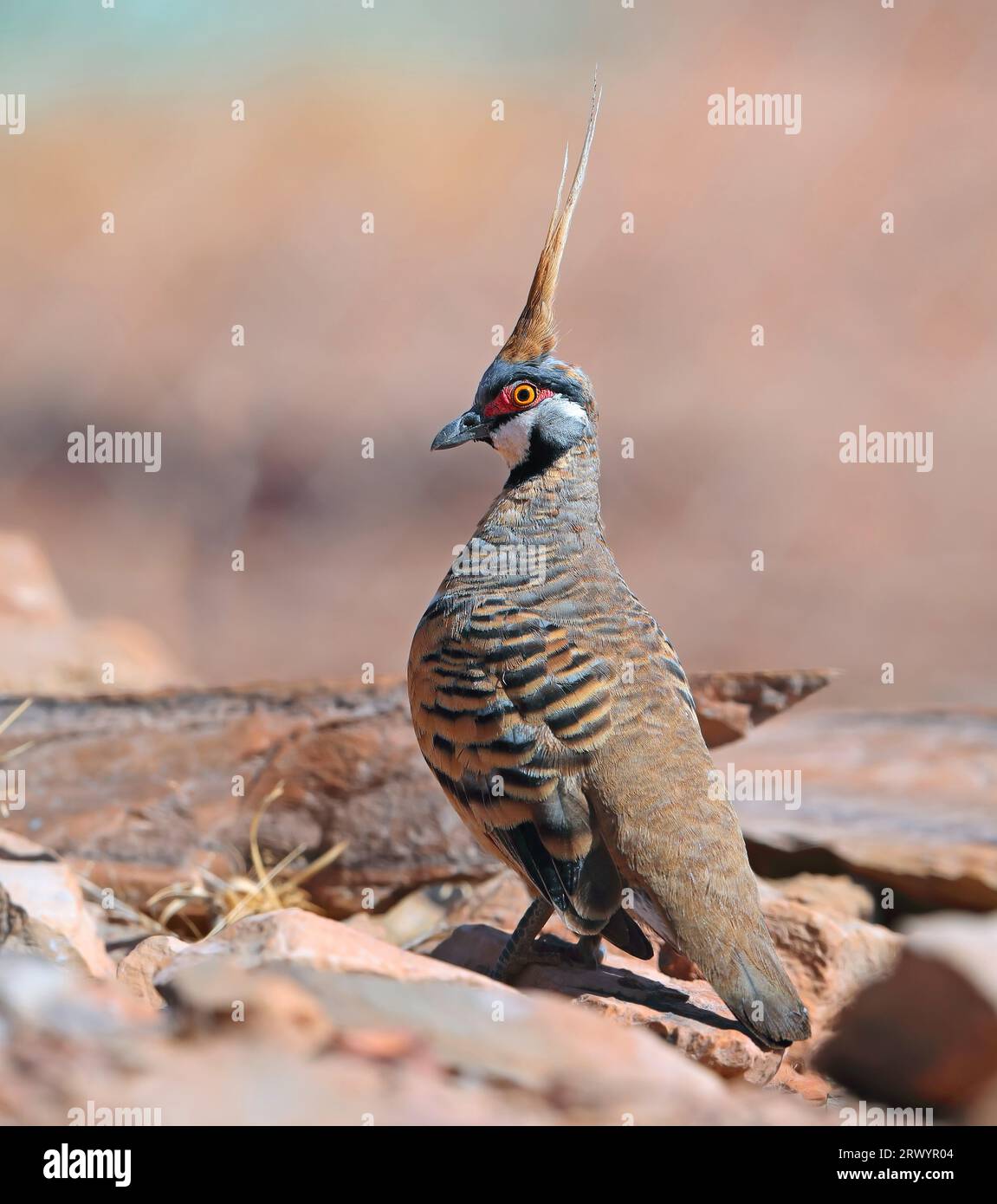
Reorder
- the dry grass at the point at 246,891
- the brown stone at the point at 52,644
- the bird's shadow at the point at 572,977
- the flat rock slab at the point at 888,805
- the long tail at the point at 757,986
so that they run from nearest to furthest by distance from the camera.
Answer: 1. the long tail at the point at 757,986
2. the bird's shadow at the point at 572,977
3. the dry grass at the point at 246,891
4. the flat rock slab at the point at 888,805
5. the brown stone at the point at 52,644

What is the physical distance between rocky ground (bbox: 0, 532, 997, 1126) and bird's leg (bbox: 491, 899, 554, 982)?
76mm

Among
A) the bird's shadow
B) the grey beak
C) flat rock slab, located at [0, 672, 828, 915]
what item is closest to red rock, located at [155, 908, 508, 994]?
the bird's shadow

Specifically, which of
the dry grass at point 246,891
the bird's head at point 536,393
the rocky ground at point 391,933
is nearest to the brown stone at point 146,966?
the rocky ground at point 391,933

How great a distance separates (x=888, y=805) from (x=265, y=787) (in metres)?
3.73

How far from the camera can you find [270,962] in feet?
10.8

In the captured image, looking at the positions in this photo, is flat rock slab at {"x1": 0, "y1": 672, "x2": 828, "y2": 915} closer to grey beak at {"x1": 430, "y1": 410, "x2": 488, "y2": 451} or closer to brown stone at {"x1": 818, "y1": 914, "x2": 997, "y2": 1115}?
grey beak at {"x1": 430, "y1": 410, "x2": 488, "y2": 451}

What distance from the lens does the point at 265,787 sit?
662 centimetres

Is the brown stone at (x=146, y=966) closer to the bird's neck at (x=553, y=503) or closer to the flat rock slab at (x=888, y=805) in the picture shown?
the bird's neck at (x=553, y=503)

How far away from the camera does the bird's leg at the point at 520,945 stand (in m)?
4.36

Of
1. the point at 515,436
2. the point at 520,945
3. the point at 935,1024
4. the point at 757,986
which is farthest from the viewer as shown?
the point at 515,436

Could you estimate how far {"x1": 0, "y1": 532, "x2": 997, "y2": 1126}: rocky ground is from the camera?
2607mm

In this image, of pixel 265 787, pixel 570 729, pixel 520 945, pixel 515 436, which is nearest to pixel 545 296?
pixel 515 436

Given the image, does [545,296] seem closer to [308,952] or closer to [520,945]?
[520,945]

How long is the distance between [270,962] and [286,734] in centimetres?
346
